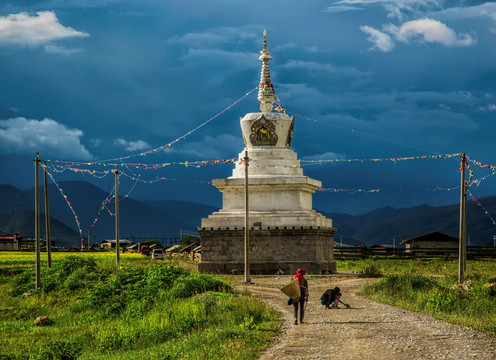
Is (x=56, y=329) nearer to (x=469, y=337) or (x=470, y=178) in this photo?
(x=469, y=337)

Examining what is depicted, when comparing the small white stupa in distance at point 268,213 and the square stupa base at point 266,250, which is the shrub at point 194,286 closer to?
the square stupa base at point 266,250

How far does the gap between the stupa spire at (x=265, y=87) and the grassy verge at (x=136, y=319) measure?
1584cm

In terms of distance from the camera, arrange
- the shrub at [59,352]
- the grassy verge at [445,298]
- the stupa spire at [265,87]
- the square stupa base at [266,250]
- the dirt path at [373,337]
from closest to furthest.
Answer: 1. the dirt path at [373,337]
2. the shrub at [59,352]
3. the grassy verge at [445,298]
4. the square stupa base at [266,250]
5. the stupa spire at [265,87]

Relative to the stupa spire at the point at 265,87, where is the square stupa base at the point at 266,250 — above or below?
below

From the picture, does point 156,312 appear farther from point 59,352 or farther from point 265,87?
→ point 265,87

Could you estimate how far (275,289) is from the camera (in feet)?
109

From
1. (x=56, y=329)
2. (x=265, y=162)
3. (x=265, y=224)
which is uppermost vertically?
(x=265, y=162)

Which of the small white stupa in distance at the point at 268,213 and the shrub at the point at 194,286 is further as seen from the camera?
the small white stupa in distance at the point at 268,213

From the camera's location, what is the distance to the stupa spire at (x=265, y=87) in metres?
47.6

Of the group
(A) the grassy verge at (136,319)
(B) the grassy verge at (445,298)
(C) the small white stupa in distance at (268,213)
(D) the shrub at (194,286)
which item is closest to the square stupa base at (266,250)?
(C) the small white stupa in distance at (268,213)

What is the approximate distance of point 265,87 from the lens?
4769 centimetres

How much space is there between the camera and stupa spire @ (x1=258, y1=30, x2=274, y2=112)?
47594 mm

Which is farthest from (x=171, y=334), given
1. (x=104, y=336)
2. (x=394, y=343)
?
(x=394, y=343)

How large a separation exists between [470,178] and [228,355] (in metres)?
20.7
